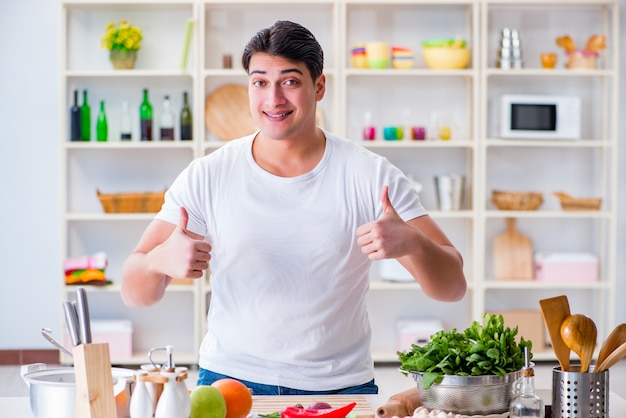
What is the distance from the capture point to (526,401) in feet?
5.93

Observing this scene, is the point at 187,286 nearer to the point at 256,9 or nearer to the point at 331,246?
the point at 256,9

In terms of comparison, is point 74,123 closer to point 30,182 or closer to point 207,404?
point 30,182

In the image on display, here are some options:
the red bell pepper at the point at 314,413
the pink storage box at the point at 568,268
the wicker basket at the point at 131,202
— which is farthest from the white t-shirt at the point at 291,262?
the pink storage box at the point at 568,268

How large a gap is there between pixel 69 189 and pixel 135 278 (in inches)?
145

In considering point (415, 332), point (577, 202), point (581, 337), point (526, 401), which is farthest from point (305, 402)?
point (577, 202)

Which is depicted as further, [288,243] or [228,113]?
[228,113]

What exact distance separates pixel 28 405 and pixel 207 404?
22.4 inches

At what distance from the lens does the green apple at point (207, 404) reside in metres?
1.70

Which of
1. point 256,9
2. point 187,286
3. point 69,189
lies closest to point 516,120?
point 256,9

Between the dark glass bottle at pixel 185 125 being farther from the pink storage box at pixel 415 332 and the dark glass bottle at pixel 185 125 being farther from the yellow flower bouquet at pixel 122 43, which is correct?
the pink storage box at pixel 415 332

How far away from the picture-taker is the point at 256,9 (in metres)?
5.77

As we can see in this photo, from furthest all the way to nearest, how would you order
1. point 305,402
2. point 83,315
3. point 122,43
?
1. point 122,43
2. point 305,402
3. point 83,315

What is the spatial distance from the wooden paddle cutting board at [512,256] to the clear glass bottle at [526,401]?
158 inches

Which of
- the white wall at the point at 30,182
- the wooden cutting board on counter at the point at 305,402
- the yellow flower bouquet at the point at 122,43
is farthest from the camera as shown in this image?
the white wall at the point at 30,182
